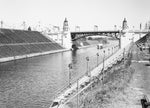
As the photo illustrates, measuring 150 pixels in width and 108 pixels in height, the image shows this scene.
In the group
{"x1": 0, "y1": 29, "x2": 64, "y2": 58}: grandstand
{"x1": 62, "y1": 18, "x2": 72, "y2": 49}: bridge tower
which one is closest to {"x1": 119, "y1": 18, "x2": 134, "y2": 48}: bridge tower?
{"x1": 62, "y1": 18, "x2": 72, "y2": 49}: bridge tower

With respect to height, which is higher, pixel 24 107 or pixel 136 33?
pixel 136 33

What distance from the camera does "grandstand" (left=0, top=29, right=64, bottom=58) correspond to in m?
84.0

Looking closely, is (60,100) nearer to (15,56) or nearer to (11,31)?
(15,56)

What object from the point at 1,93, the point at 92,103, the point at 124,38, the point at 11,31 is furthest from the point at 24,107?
the point at 124,38

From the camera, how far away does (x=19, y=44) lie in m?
98.1

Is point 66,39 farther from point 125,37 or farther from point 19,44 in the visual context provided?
point 19,44

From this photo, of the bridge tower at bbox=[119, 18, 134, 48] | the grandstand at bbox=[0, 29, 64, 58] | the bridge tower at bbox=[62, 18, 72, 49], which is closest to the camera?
the grandstand at bbox=[0, 29, 64, 58]

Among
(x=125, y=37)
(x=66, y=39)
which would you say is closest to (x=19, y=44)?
(x=66, y=39)

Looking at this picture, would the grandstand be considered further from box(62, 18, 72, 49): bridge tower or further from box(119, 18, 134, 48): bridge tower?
box(119, 18, 134, 48): bridge tower

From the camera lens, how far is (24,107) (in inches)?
1043

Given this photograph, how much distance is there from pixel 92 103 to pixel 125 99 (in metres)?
3.74

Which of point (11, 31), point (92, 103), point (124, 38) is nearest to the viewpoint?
point (92, 103)

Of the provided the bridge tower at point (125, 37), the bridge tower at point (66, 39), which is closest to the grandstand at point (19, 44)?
the bridge tower at point (66, 39)

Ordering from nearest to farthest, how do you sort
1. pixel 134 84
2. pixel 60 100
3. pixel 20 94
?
pixel 60 100 < pixel 134 84 < pixel 20 94
